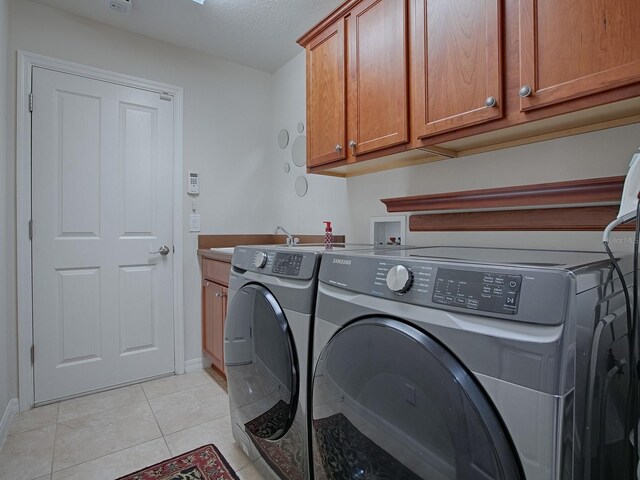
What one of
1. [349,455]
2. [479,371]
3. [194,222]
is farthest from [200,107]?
[479,371]

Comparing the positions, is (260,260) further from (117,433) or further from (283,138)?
(283,138)

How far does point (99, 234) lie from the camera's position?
2301 millimetres

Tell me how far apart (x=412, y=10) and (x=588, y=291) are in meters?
1.29

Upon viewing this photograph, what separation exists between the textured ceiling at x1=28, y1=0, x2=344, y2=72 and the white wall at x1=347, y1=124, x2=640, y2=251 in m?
1.22

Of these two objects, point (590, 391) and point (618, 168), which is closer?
point (590, 391)

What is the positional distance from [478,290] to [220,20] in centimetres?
243

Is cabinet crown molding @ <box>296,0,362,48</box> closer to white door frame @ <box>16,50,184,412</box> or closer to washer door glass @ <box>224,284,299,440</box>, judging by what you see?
washer door glass @ <box>224,284,299,440</box>

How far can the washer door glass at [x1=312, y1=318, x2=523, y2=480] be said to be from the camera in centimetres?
62

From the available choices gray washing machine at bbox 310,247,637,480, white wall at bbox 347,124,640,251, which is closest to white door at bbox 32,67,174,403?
white wall at bbox 347,124,640,251

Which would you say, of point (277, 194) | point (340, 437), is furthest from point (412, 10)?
point (277, 194)

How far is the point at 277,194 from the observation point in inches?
117

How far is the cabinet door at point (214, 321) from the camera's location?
7.41ft

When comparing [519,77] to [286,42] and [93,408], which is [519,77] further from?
[93,408]

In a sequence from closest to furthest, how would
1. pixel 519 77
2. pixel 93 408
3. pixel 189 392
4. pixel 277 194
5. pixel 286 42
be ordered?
pixel 519 77 < pixel 93 408 < pixel 189 392 < pixel 286 42 < pixel 277 194
